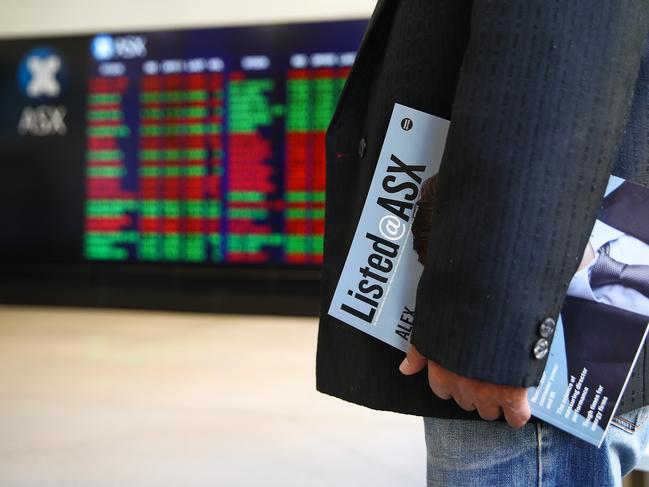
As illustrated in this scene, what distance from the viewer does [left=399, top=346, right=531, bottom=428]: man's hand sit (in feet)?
1.47

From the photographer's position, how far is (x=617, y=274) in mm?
492

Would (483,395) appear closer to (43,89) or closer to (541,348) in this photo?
(541,348)

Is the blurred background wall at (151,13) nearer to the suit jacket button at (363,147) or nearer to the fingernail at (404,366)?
the suit jacket button at (363,147)

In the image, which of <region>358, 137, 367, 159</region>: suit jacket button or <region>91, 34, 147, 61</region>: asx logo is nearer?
<region>358, 137, 367, 159</region>: suit jacket button

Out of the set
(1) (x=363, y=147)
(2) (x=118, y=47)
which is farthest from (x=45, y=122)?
(1) (x=363, y=147)

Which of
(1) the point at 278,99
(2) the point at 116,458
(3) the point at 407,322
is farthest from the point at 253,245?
(3) the point at 407,322

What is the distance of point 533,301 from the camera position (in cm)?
43

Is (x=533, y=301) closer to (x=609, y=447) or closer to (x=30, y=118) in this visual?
(x=609, y=447)

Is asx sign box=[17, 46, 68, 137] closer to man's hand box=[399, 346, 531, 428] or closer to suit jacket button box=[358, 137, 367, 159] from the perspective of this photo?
suit jacket button box=[358, 137, 367, 159]

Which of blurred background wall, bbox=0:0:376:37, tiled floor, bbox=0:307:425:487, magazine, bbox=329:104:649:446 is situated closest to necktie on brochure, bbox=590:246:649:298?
magazine, bbox=329:104:649:446

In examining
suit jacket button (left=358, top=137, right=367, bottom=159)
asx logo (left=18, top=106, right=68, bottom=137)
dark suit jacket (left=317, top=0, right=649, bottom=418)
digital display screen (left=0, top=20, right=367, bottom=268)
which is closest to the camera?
dark suit jacket (left=317, top=0, right=649, bottom=418)

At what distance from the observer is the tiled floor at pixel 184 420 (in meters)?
1.74

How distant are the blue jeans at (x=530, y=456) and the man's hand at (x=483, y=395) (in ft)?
0.19

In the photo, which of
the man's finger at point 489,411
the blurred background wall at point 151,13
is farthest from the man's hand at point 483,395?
the blurred background wall at point 151,13
